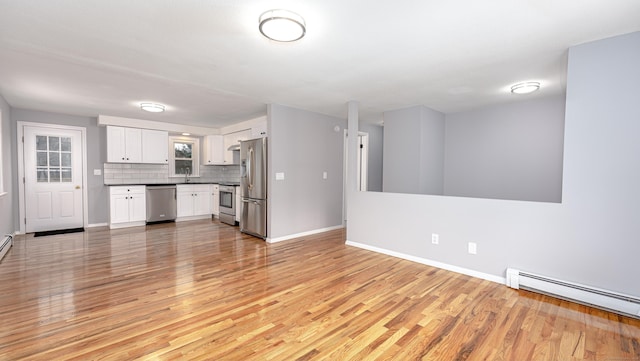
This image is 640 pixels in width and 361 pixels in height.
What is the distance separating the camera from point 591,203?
8.36 feet

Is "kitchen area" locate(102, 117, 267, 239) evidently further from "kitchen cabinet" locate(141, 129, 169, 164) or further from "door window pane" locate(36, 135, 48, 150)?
"door window pane" locate(36, 135, 48, 150)

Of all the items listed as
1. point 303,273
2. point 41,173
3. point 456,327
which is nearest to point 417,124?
point 303,273

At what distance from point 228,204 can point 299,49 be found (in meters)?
4.56

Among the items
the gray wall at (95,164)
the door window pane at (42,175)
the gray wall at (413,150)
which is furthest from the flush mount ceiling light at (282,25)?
the door window pane at (42,175)

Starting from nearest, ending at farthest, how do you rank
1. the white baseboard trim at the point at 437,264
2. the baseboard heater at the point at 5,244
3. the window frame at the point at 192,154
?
1. the white baseboard trim at the point at 437,264
2. the baseboard heater at the point at 5,244
3. the window frame at the point at 192,154

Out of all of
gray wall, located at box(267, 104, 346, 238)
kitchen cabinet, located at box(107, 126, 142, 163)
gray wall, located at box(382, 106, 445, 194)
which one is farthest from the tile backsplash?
gray wall, located at box(382, 106, 445, 194)

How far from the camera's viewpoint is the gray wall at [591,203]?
2.40 metres

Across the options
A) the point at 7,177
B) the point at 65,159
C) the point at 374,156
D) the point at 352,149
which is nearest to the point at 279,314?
the point at 352,149

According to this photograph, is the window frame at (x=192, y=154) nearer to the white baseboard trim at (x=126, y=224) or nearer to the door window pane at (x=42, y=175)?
the white baseboard trim at (x=126, y=224)

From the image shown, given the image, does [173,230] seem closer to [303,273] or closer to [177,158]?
[177,158]

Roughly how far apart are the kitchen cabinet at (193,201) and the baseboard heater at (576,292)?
6330mm

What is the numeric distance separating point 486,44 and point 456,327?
2.41 meters

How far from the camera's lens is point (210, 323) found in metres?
2.24

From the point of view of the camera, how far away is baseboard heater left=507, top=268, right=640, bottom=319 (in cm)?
237
